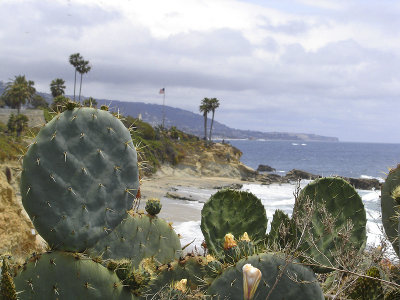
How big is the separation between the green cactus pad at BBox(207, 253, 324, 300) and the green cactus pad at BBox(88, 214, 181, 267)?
77 cm

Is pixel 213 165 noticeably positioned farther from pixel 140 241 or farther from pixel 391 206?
pixel 140 241

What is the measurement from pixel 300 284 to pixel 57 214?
1317 millimetres

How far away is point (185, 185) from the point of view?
44562 mm

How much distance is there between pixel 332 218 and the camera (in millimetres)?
3326

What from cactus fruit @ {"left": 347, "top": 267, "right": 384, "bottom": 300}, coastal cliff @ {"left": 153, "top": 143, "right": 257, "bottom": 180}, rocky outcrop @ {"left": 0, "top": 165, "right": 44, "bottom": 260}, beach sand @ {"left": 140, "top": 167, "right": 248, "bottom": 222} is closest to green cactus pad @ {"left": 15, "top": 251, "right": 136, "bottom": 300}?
cactus fruit @ {"left": 347, "top": 267, "right": 384, "bottom": 300}

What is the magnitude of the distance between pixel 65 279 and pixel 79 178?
522 mm

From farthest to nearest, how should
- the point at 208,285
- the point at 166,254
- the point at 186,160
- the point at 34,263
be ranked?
the point at 186,160, the point at 166,254, the point at 208,285, the point at 34,263

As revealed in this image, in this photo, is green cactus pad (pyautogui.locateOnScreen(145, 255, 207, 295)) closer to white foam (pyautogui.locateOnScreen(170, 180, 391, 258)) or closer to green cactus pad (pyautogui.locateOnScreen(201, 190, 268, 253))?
green cactus pad (pyautogui.locateOnScreen(201, 190, 268, 253))

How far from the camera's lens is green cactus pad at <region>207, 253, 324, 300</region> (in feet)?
8.32

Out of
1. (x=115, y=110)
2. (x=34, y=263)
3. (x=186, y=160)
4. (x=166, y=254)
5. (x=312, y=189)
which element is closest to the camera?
(x=34, y=263)

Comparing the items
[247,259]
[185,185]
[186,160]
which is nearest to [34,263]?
[247,259]

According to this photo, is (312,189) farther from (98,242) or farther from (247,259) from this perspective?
(98,242)

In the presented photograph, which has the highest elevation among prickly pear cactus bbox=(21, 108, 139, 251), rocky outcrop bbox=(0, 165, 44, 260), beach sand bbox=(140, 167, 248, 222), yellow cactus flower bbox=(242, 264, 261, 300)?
prickly pear cactus bbox=(21, 108, 139, 251)

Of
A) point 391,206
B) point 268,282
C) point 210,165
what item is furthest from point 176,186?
point 268,282
